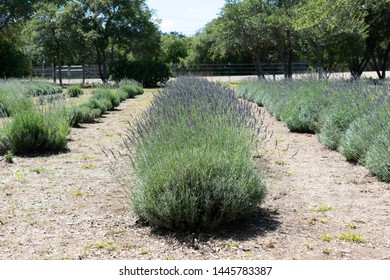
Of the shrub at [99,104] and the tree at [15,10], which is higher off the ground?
the tree at [15,10]

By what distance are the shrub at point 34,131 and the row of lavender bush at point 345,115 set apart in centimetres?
436

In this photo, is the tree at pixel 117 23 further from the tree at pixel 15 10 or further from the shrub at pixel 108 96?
the shrub at pixel 108 96

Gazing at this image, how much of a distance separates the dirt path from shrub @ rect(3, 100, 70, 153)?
77cm

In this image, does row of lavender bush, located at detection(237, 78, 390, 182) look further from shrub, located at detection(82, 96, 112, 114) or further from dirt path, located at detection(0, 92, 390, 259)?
shrub, located at detection(82, 96, 112, 114)

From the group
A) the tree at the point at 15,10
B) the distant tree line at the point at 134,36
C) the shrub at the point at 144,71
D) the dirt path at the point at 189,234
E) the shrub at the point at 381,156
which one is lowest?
the dirt path at the point at 189,234

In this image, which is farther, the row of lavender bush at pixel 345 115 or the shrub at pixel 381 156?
the row of lavender bush at pixel 345 115

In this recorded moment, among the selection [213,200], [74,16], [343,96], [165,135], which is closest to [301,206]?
[213,200]

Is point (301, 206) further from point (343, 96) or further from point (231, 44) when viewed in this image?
point (231, 44)

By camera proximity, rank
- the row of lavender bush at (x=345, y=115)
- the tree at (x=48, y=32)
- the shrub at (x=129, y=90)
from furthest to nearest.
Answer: the tree at (x=48, y=32) → the shrub at (x=129, y=90) → the row of lavender bush at (x=345, y=115)

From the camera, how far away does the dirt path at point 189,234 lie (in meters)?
3.55

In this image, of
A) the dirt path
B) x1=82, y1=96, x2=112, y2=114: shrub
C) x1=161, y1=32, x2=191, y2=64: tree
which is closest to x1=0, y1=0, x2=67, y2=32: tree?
x1=82, y1=96, x2=112, y2=114: shrub

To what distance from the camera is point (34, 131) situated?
7.57 metres

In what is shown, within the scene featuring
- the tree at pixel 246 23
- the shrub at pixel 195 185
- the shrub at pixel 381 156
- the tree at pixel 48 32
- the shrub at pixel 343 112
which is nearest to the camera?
the shrub at pixel 195 185

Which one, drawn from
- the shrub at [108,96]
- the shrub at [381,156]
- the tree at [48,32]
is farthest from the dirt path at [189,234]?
the tree at [48,32]
